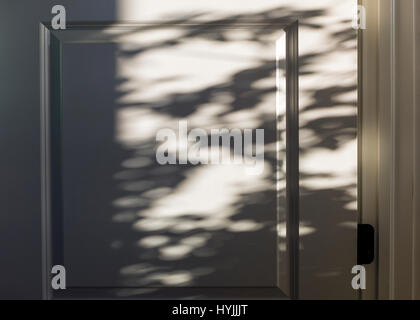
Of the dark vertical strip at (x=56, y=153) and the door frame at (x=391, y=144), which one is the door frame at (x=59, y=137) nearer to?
the dark vertical strip at (x=56, y=153)

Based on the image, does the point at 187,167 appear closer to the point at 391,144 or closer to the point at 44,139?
the point at 44,139

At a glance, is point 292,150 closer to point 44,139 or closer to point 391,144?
point 391,144

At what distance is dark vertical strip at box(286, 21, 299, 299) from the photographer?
3.77ft

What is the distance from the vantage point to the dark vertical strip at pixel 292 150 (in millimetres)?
1148

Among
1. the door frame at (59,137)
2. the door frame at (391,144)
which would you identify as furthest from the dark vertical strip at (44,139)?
the door frame at (391,144)

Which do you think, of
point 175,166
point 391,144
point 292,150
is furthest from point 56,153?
point 391,144

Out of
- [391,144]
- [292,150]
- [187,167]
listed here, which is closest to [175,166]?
[187,167]

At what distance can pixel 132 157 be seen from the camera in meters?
1.16

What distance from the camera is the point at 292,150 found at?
3.79ft

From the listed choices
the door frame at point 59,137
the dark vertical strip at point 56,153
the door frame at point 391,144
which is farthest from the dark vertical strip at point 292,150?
the dark vertical strip at point 56,153

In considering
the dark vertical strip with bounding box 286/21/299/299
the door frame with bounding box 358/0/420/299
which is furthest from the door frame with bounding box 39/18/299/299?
the door frame with bounding box 358/0/420/299

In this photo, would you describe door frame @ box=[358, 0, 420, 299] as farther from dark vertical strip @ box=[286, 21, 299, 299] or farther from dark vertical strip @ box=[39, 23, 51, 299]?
dark vertical strip @ box=[39, 23, 51, 299]

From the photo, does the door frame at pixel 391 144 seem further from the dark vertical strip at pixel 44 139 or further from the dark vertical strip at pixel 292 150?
the dark vertical strip at pixel 44 139

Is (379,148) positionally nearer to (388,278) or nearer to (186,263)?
(388,278)
